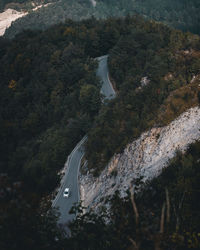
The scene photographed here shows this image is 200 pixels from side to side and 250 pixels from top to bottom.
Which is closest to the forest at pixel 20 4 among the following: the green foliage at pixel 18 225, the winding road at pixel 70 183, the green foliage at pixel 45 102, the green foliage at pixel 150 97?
the green foliage at pixel 45 102

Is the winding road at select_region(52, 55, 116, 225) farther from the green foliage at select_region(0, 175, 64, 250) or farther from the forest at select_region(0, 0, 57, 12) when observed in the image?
the forest at select_region(0, 0, 57, 12)

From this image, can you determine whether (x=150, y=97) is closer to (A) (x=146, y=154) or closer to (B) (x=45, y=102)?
(A) (x=146, y=154)

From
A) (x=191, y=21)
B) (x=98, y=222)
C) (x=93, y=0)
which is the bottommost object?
(x=191, y=21)

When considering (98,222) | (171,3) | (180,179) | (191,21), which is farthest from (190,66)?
(171,3)

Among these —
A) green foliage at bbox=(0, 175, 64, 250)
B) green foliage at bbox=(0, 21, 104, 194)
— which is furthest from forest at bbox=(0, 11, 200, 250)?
green foliage at bbox=(0, 21, 104, 194)

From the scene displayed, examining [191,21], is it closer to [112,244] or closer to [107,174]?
[107,174]

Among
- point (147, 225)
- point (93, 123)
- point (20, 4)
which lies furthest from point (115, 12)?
point (147, 225)
